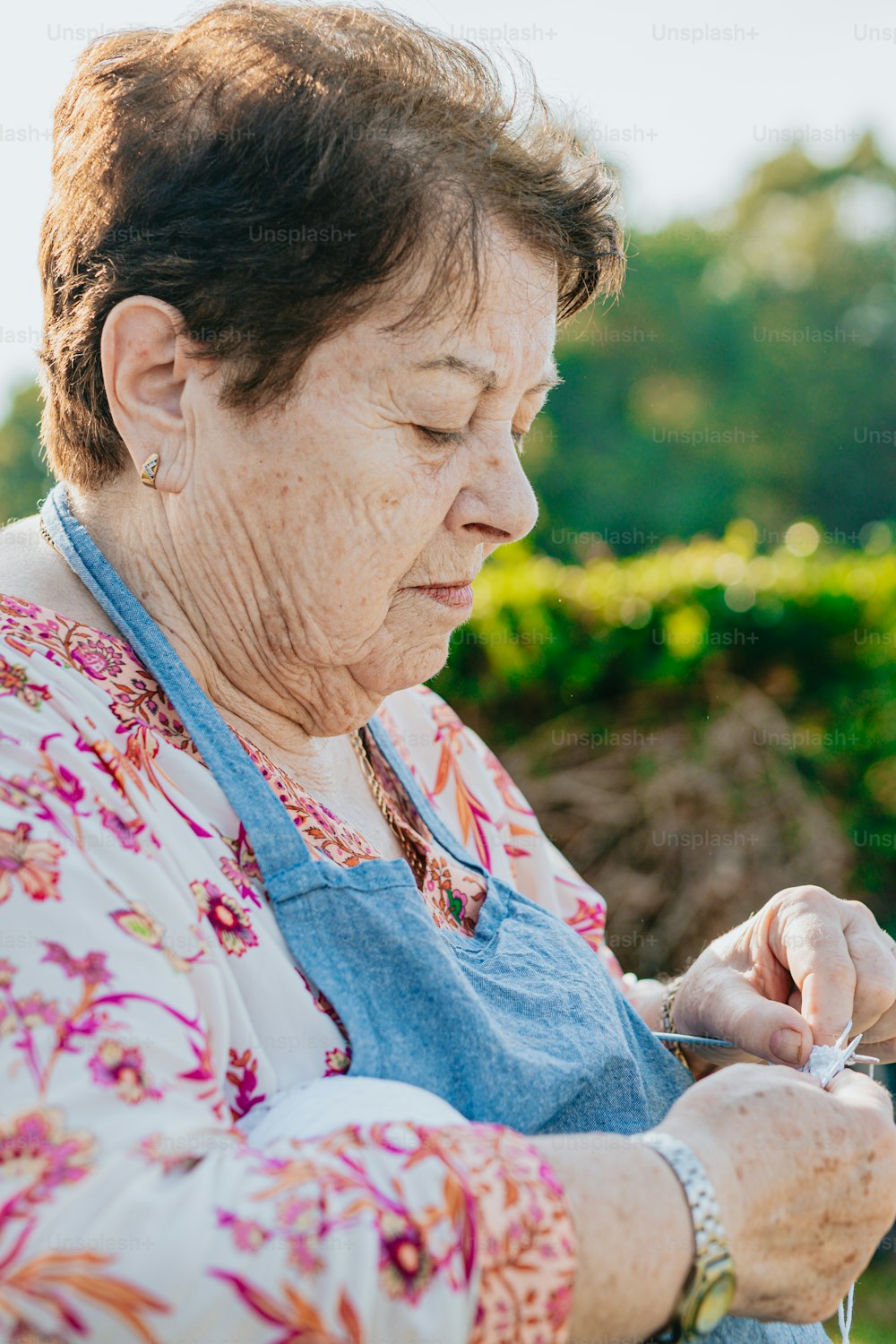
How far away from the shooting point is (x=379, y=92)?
63.9 inches

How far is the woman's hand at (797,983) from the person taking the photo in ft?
5.84

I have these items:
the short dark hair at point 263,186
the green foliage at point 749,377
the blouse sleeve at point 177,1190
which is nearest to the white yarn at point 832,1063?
the blouse sleeve at point 177,1190

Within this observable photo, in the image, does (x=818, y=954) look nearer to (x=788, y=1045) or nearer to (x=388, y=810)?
(x=788, y=1045)

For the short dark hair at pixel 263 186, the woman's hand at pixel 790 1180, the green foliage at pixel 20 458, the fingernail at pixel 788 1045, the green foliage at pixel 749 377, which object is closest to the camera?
the woman's hand at pixel 790 1180

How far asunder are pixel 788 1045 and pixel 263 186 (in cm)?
135

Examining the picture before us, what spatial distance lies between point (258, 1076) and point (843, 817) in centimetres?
339

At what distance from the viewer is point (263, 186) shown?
61.2 inches

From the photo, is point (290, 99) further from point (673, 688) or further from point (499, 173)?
point (673, 688)

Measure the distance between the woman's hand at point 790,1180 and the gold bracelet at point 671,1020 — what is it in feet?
2.05

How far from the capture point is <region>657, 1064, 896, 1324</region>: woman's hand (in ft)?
4.00

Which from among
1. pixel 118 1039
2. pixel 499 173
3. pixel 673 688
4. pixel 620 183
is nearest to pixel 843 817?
pixel 673 688

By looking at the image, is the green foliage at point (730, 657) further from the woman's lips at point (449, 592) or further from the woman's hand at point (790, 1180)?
the woman's hand at point (790, 1180)

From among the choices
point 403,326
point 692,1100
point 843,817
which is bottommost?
point 843,817

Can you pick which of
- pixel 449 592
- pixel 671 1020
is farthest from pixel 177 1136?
pixel 671 1020
